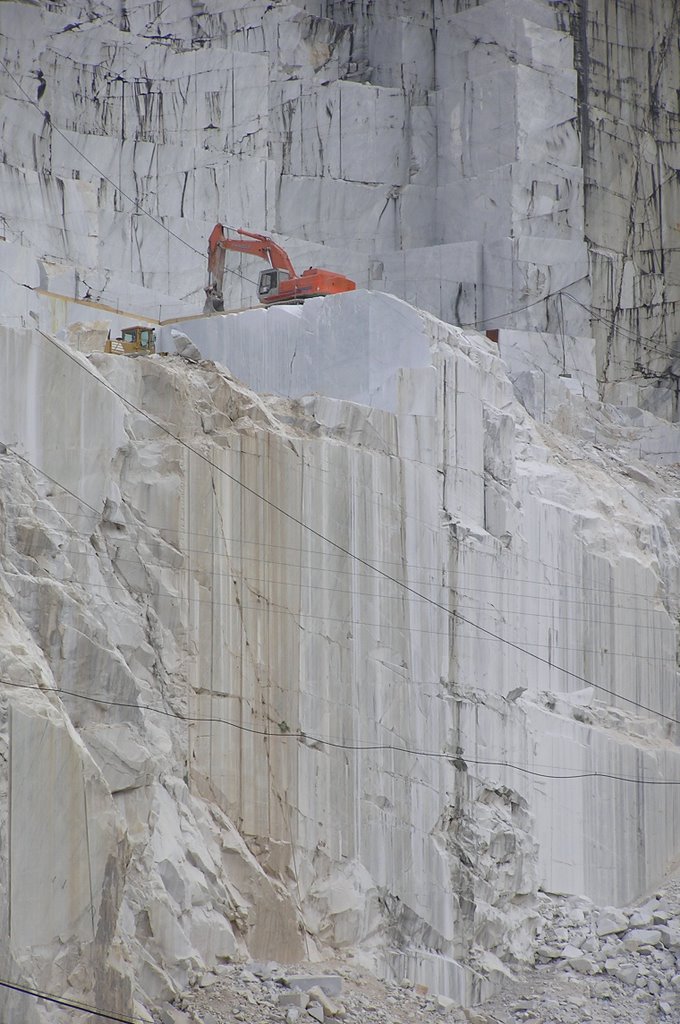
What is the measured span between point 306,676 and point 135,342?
6.88 m

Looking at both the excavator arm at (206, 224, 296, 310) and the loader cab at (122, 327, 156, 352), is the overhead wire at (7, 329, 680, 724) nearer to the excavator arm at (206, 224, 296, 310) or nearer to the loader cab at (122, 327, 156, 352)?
the loader cab at (122, 327, 156, 352)

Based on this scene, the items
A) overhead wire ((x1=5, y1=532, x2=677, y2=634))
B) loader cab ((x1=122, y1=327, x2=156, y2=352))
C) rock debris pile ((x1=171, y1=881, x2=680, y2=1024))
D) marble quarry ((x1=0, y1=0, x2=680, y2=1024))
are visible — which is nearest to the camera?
marble quarry ((x1=0, y1=0, x2=680, y2=1024))

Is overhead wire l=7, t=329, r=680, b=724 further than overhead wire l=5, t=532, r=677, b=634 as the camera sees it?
No

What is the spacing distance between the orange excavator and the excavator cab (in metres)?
3.12

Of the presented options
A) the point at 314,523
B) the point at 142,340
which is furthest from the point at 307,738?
the point at 142,340

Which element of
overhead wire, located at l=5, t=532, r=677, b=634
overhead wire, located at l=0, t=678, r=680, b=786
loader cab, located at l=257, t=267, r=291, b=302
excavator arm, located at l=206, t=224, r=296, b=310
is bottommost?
overhead wire, located at l=0, t=678, r=680, b=786

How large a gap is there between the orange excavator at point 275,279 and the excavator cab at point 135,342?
312 centimetres

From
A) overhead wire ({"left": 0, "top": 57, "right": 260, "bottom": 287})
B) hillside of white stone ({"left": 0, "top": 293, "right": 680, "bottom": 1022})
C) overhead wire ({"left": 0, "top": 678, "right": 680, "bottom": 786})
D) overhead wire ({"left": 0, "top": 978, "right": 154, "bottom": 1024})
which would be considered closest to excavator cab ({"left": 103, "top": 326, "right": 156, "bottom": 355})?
hillside of white stone ({"left": 0, "top": 293, "right": 680, "bottom": 1022})

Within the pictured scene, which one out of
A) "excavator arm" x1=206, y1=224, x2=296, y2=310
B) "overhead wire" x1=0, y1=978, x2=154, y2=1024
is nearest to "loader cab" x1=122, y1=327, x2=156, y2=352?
"excavator arm" x1=206, y1=224, x2=296, y2=310

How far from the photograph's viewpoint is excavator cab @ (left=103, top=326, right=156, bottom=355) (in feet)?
91.2

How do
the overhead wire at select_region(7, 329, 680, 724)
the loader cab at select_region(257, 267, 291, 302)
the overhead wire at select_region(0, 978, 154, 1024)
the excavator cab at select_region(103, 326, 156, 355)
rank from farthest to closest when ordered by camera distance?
the loader cab at select_region(257, 267, 291, 302)
the excavator cab at select_region(103, 326, 156, 355)
the overhead wire at select_region(7, 329, 680, 724)
the overhead wire at select_region(0, 978, 154, 1024)

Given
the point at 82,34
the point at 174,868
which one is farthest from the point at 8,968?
the point at 82,34

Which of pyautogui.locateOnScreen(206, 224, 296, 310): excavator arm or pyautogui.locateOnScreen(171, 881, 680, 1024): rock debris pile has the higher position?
pyautogui.locateOnScreen(206, 224, 296, 310): excavator arm

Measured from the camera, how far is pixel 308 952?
24344 mm
